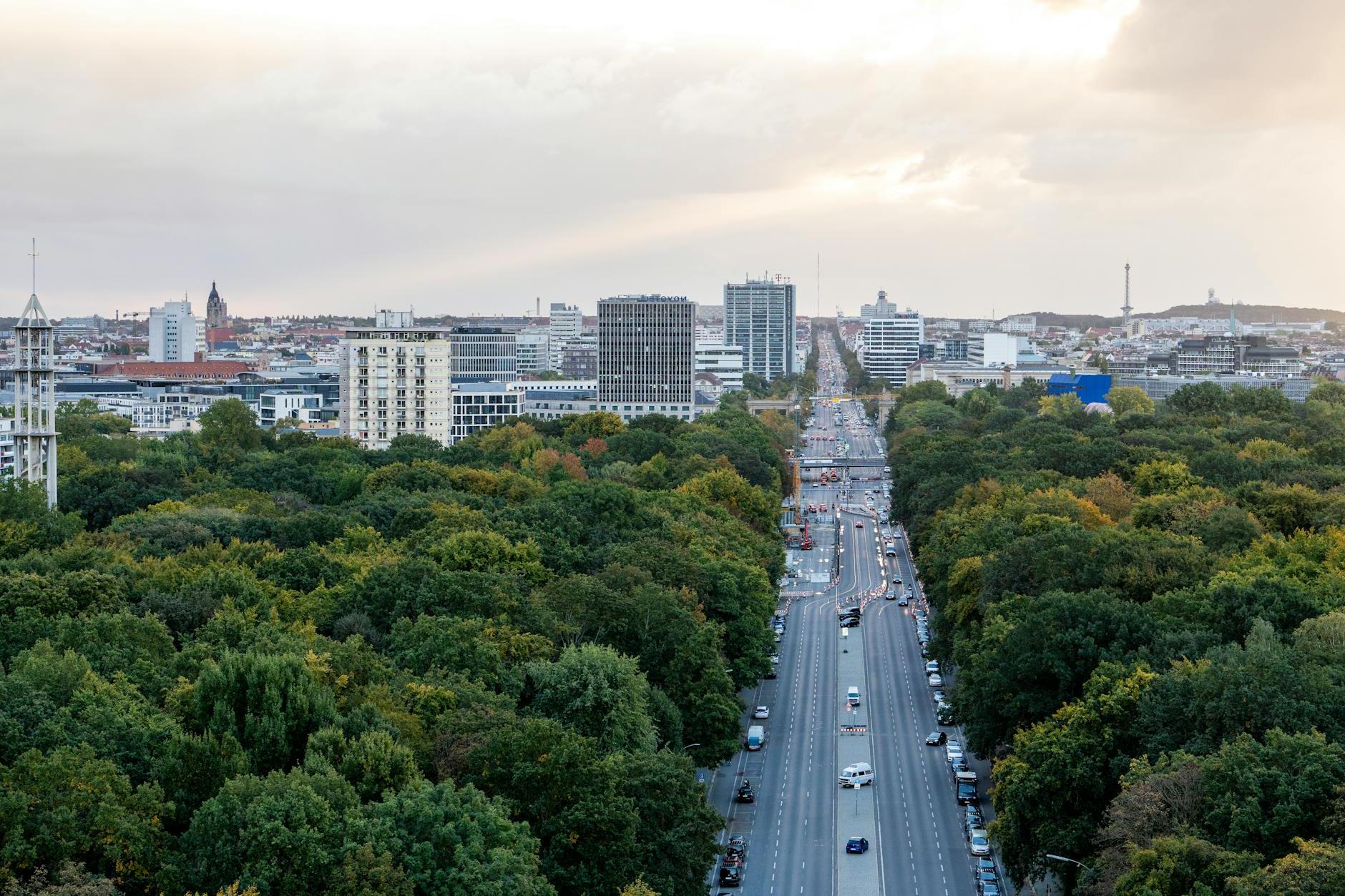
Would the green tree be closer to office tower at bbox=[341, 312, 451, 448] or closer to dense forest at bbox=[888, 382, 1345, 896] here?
office tower at bbox=[341, 312, 451, 448]

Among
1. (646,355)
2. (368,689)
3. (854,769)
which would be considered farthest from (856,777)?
(646,355)

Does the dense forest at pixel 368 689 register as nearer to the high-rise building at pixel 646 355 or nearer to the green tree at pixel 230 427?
the green tree at pixel 230 427

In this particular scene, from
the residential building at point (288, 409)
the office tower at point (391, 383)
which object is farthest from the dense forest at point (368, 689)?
the residential building at point (288, 409)

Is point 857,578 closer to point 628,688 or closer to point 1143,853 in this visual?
point 628,688

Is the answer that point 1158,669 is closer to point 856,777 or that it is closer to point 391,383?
point 856,777

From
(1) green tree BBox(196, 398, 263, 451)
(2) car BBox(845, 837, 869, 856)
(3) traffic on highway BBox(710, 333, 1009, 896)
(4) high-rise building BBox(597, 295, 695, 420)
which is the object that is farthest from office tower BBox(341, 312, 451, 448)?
(2) car BBox(845, 837, 869, 856)

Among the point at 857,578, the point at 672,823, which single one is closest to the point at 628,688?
the point at 672,823
